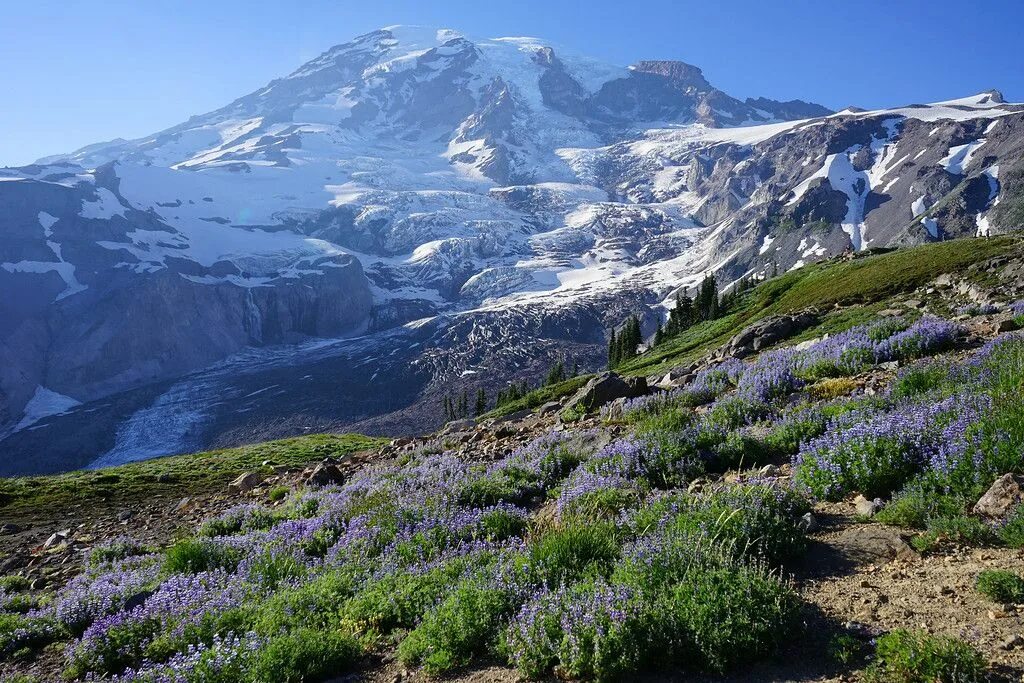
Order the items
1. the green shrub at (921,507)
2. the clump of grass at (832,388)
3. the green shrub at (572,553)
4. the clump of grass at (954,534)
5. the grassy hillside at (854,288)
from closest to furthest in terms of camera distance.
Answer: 1. the clump of grass at (954,534)
2. the green shrub at (572,553)
3. the green shrub at (921,507)
4. the clump of grass at (832,388)
5. the grassy hillside at (854,288)

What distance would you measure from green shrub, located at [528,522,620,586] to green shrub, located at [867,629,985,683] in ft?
7.36

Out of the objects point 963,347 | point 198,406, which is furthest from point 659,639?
point 198,406

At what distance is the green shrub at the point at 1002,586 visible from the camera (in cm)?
425

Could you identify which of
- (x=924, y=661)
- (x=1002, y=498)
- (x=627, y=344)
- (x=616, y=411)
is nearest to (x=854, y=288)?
(x=616, y=411)

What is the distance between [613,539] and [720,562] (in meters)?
1.26

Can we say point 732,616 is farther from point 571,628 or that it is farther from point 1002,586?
point 1002,586

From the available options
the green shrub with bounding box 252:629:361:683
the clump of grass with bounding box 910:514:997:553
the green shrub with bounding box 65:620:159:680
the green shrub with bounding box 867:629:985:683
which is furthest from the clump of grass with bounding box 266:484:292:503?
the green shrub with bounding box 867:629:985:683

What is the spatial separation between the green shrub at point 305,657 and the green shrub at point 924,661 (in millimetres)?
4109

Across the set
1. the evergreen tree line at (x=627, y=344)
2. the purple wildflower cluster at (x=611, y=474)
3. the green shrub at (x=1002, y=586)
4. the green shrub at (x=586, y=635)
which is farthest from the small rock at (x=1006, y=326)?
the evergreen tree line at (x=627, y=344)

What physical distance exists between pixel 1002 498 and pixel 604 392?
1134 centimetres

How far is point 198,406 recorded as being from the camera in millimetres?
199625

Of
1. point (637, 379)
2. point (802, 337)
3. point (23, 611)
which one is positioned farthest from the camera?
point (802, 337)

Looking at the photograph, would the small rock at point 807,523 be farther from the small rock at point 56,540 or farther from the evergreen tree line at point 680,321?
the evergreen tree line at point 680,321

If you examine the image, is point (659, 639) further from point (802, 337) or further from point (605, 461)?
point (802, 337)
